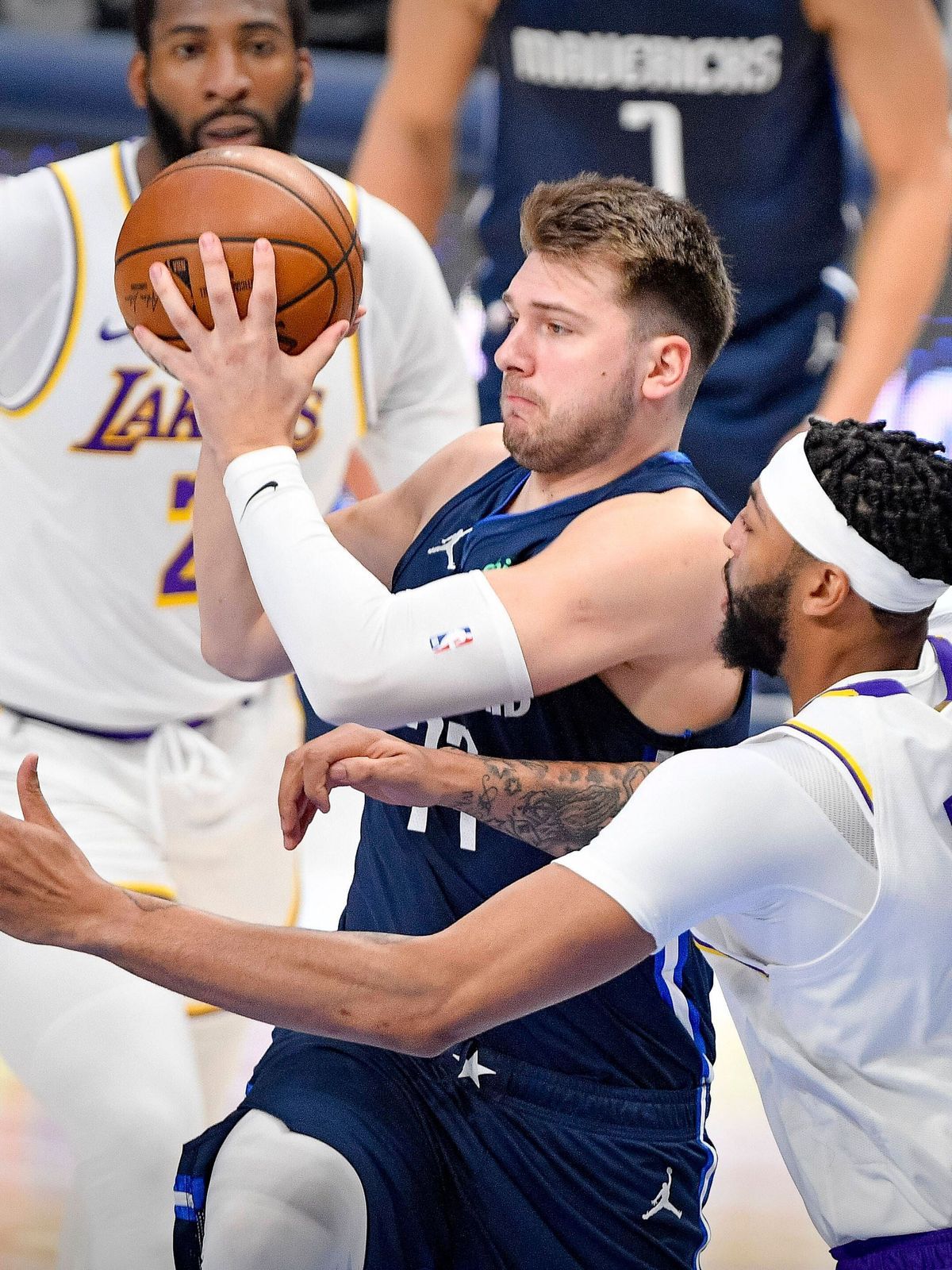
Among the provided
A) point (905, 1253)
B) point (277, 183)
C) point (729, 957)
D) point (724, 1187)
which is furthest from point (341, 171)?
point (905, 1253)

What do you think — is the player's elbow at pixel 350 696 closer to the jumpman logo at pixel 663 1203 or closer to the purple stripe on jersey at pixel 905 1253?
the jumpman logo at pixel 663 1203

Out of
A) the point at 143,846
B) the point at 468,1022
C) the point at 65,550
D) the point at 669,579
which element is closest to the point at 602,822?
the point at 669,579

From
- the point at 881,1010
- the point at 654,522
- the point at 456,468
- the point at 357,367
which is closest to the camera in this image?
the point at 881,1010

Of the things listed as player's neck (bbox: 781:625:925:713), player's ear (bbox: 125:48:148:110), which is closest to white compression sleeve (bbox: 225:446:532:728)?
player's neck (bbox: 781:625:925:713)

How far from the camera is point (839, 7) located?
5.08 meters

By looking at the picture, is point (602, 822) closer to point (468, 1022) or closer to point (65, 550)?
point (468, 1022)

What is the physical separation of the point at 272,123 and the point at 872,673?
1.92m

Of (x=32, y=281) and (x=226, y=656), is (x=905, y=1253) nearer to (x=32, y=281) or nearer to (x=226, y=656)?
(x=226, y=656)

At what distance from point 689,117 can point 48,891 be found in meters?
3.77

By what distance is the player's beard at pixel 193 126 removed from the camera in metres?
3.62

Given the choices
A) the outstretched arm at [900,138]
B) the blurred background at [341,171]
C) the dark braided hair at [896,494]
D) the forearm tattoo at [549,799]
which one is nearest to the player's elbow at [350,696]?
the forearm tattoo at [549,799]

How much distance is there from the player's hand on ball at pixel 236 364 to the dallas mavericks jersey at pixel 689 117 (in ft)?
8.25

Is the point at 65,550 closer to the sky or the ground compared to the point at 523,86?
closer to the ground

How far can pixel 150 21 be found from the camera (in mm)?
3699
